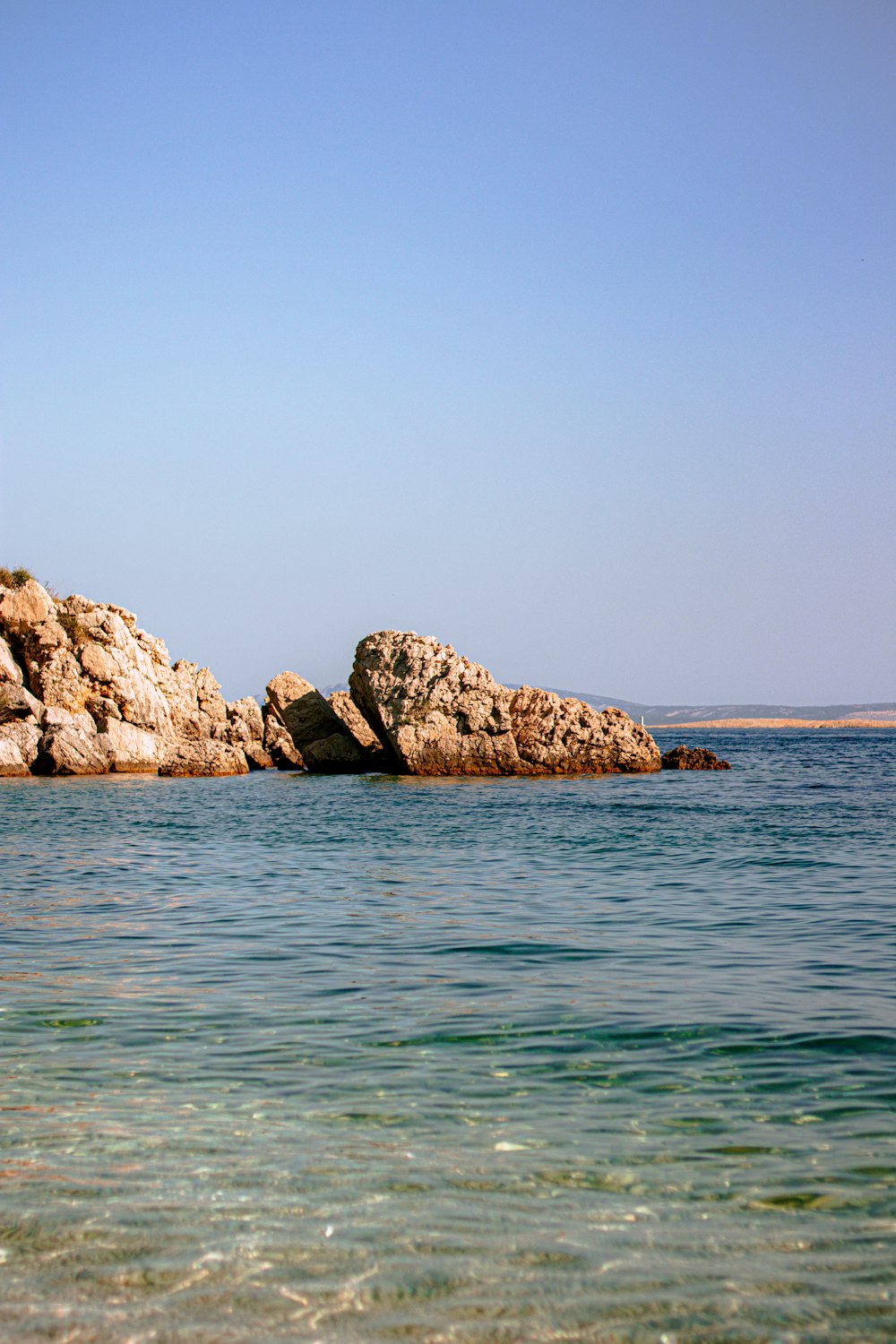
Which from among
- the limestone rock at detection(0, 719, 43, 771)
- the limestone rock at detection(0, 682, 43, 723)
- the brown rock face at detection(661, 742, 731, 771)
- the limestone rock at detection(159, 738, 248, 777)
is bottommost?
the brown rock face at detection(661, 742, 731, 771)

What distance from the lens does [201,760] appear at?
169 ft

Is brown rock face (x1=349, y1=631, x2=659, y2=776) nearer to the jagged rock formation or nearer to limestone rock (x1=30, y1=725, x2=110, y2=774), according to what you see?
the jagged rock formation

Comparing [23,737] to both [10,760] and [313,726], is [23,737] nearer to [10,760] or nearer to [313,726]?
[10,760]

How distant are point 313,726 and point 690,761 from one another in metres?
16.8

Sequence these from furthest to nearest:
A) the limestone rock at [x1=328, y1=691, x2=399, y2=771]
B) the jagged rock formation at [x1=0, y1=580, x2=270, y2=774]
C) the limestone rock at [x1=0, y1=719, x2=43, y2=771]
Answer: the limestone rock at [x1=328, y1=691, x2=399, y2=771], the jagged rock formation at [x1=0, y1=580, x2=270, y2=774], the limestone rock at [x1=0, y1=719, x2=43, y2=771]

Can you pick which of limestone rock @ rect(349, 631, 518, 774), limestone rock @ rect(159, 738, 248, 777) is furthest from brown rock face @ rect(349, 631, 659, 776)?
limestone rock @ rect(159, 738, 248, 777)

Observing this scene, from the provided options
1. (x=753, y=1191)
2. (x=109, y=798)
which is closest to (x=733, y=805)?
(x=109, y=798)

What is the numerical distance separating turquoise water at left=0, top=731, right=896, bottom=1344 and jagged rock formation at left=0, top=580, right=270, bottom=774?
34.3 m

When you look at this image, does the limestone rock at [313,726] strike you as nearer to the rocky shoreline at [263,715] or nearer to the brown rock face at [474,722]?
the rocky shoreline at [263,715]

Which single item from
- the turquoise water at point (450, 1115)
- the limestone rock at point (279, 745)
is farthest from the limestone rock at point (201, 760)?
the turquoise water at point (450, 1115)

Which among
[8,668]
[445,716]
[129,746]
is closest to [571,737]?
[445,716]

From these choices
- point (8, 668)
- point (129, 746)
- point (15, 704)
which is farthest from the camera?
point (129, 746)

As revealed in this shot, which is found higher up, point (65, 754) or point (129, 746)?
point (129, 746)

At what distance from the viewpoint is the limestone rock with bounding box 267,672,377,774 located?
1967 inches
